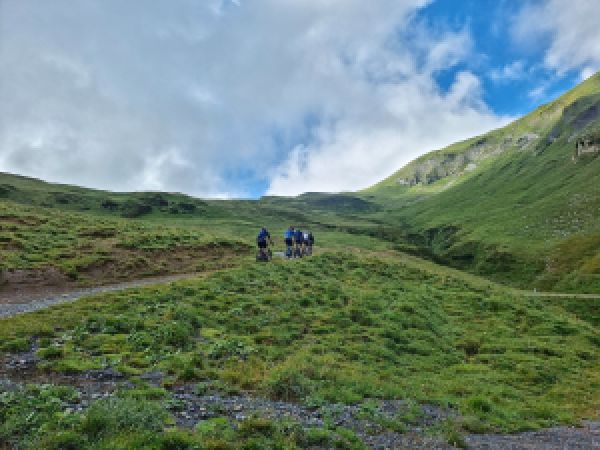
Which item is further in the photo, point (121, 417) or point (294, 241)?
point (294, 241)

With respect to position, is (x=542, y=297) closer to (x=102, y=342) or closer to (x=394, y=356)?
(x=394, y=356)

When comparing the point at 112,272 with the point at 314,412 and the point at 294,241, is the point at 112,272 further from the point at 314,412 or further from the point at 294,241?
the point at 314,412

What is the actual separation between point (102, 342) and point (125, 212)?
139308mm

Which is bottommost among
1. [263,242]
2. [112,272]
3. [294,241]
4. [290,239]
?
[112,272]

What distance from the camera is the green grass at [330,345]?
16.8m

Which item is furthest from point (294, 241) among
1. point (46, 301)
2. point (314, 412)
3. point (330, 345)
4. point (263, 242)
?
point (314, 412)

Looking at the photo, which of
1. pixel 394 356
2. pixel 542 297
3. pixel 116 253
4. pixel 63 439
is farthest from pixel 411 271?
pixel 63 439

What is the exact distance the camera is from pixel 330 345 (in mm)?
22547

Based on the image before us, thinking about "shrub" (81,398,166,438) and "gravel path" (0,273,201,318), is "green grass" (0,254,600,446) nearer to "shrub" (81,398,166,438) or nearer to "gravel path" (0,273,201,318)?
"gravel path" (0,273,201,318)

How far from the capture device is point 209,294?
2911cm

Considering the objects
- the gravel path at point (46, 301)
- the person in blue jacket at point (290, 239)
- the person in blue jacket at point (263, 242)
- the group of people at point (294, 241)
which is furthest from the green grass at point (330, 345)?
the group of people at point (294, 241)

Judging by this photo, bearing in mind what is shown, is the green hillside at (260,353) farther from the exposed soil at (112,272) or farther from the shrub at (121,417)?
the exposed soil at (112,272)

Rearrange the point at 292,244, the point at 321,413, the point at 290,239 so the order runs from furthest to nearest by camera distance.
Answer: the point at 292,244
the point at 290,239
the point at 321,413

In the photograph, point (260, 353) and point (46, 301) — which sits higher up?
point (46, 301)
